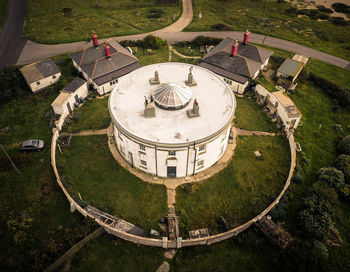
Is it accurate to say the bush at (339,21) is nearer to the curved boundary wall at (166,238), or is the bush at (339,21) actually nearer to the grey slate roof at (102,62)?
the grey slate roof at (102,62)

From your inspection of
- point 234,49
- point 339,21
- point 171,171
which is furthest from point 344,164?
point 339,21

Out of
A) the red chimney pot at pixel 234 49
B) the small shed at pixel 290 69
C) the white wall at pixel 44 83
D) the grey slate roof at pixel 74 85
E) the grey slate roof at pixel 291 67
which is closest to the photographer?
the grey slate roof at pixel 74 85

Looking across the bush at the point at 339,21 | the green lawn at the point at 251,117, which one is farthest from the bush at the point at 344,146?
the bush at the point at 339,21

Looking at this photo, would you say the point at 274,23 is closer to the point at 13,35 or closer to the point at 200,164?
the point at 200,164

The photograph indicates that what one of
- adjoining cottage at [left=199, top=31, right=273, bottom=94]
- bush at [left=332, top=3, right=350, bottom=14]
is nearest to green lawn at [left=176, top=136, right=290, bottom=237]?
adjoining cottage at [left=199, top=31, right=273, bottom=94]

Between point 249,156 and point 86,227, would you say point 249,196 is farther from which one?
point 86,227

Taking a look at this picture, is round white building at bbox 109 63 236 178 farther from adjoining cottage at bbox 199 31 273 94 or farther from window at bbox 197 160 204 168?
adjoining cottage at bbox 199 31 273 94
